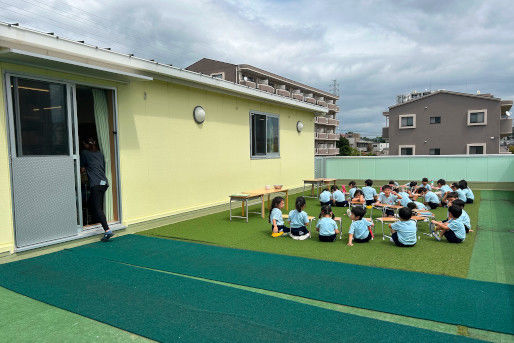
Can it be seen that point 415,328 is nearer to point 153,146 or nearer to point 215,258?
point 215,258

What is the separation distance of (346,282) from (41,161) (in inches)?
185

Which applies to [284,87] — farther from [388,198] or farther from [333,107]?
[388,198]

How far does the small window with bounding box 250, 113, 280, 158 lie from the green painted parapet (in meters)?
4.95

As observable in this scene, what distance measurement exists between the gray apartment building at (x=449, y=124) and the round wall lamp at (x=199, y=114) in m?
25.7

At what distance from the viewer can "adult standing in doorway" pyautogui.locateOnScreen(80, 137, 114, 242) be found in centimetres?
600

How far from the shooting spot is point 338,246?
18.9 ft

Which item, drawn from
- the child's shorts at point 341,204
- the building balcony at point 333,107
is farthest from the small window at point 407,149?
the building balcony at point 333,107

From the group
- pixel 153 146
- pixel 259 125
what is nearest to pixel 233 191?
pixel 259 125

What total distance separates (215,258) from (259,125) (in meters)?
6.46

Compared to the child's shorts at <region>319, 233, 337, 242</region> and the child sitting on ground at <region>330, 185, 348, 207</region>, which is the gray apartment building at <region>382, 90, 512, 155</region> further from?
the child's shorts at <region>319, 233, 337, 242</region>

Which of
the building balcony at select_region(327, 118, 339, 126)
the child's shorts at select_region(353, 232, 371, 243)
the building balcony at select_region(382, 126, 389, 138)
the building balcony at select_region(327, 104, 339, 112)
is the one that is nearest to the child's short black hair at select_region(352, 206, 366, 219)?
the child's shorts at select_region(353, 232, 371, 243)

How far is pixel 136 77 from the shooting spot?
21.3 ft

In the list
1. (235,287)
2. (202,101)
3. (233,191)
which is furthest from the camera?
(233,191)

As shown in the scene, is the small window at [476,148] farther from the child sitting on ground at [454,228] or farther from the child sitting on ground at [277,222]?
the child sitting on ground at [277,222]
